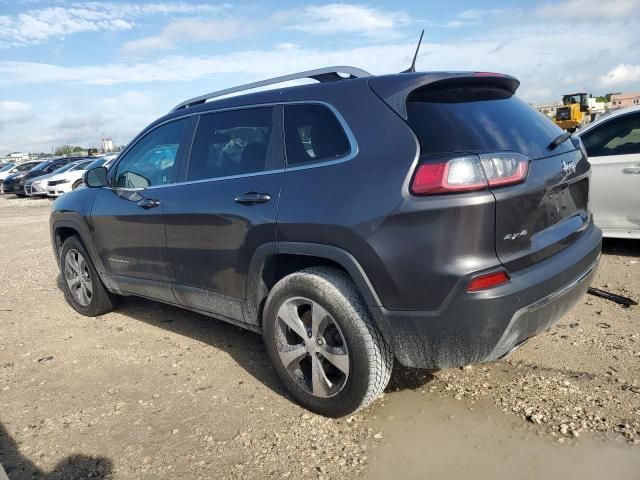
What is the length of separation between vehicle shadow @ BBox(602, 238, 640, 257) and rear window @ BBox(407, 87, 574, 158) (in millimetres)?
3546

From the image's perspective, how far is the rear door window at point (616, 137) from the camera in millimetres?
5531

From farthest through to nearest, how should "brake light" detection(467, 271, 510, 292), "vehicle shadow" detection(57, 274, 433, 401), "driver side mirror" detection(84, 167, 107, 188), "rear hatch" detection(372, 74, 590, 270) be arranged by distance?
"driver side mirror" detection(84, 167, 107, 188), "vehicle shadow" detection(57, 274, 433, 401), "rear hatch" detection(372, 74, 590, 270), "brake light" detection(467, 271, 510, 292)

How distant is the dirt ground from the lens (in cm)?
259

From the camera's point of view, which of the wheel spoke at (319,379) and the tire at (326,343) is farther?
the wheel spoke at (319,379)

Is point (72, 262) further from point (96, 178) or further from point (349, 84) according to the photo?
point (349, 84)

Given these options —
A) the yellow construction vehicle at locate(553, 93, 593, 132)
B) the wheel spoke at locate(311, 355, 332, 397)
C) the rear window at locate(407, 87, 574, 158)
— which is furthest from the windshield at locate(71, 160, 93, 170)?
the yellow construction vehicle at locate(553, 93, 593, 132)

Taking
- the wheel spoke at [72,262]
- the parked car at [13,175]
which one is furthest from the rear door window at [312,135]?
the parked car at [13,175]

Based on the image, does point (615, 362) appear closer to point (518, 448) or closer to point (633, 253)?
point (518, 448)

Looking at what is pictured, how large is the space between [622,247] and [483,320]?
467 centimetres

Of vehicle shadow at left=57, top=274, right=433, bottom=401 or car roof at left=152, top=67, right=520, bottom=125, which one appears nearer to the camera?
car roof at left=152, top=67, right=520, bottom=125

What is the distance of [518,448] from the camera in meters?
2.59

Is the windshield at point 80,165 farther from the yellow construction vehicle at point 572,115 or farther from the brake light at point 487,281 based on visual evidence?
the yellow construction vehicle at point 572,115

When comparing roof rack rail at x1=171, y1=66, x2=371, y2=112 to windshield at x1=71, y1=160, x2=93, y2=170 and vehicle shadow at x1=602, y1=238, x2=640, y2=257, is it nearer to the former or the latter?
vehicle shadow at x1=602, y1=238, x2=640, y2=257

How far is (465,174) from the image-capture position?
7.78ft
